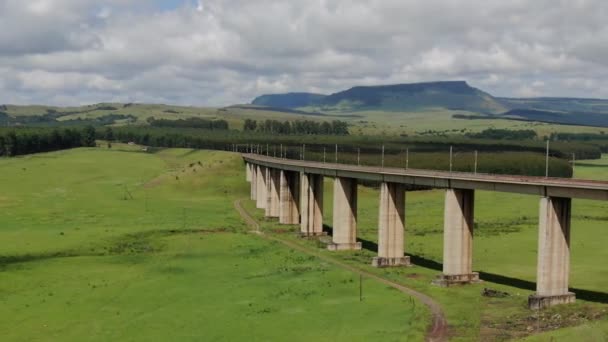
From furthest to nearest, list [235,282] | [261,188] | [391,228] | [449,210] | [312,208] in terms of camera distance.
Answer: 1. [261,188]
2. [312,208]
3. [391,228]
4. [449,210]
5. [235,282]

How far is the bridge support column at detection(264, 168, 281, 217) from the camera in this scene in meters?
149

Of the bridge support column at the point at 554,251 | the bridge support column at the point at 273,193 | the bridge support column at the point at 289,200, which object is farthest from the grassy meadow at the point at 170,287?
the bridge support column at the point at 273,193

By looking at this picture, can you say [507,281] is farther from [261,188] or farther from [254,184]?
[254,184]

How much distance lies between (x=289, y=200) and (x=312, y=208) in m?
20.8

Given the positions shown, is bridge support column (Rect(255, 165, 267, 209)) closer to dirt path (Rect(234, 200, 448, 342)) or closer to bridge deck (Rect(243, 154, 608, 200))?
dirt path (Rect(234, 200, 448, 342))

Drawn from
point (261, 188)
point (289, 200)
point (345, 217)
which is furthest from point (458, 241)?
point (261, 188)

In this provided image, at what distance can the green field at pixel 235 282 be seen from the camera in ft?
191

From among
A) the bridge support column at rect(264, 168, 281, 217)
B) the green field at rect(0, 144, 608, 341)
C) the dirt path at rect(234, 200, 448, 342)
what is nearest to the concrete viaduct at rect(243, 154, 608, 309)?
the bridge support column at rect(264, 168, 281, 217)

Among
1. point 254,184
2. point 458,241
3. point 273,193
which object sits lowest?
point 254,184

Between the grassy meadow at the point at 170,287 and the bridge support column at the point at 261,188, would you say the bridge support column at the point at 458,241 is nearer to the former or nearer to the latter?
the grassy meadow at the point at 170,287

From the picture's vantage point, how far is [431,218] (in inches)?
5600

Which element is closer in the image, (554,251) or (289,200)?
(554,251)

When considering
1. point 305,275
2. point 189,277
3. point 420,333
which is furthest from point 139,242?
point 420,333

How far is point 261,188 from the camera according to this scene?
6580 inches
